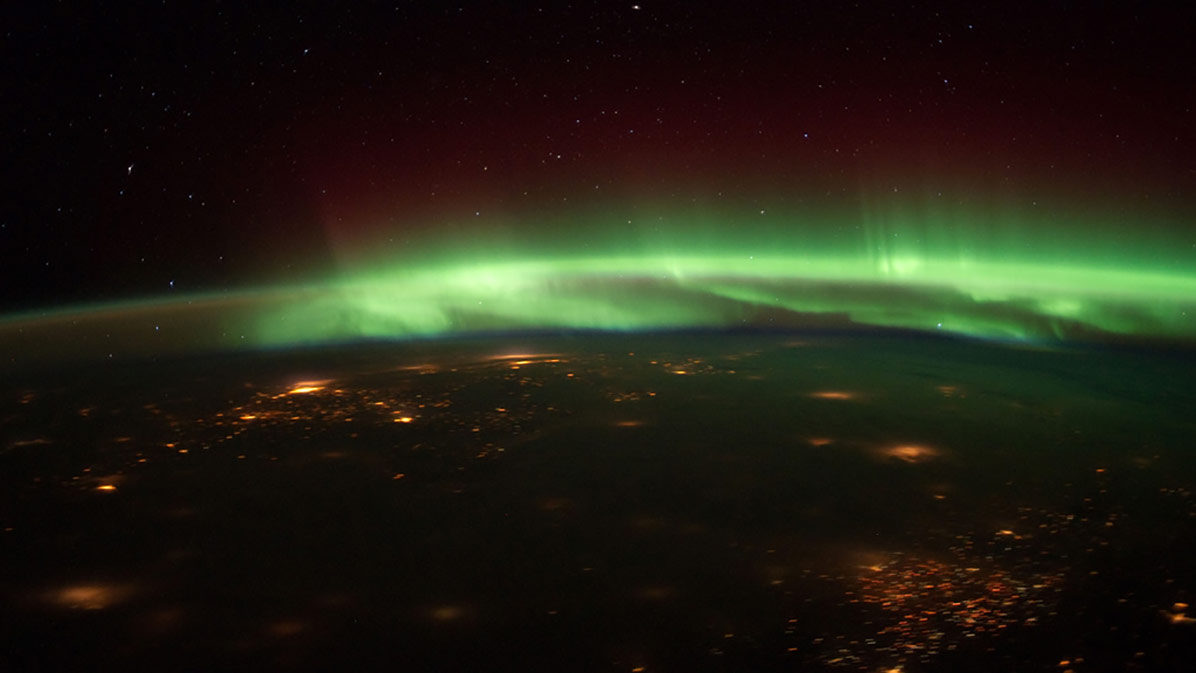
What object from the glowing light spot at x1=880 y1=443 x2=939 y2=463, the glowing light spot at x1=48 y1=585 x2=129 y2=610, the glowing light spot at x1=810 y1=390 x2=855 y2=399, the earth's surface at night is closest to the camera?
the earth's surface at night

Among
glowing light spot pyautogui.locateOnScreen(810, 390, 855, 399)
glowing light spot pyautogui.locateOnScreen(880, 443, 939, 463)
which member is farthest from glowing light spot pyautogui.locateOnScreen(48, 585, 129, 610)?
glowing light spot pyautogui.locateOnScreen(810, 390, 855, 399)

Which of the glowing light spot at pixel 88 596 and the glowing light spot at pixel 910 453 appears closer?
the glowing light spot at pixel 88 596

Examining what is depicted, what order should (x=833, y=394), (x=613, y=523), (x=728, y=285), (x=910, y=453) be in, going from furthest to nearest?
(x=728, y=285), (x=833, y=394), (x=910, y=453), (x=613, y=523)

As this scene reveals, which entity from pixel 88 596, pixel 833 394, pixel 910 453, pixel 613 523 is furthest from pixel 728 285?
pixel 88 596

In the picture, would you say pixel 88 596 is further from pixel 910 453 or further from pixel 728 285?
pixel 728 285

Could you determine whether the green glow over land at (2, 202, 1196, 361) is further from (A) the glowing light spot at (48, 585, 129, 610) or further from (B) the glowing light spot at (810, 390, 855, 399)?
(A) the glowing light spot at (48, 585, 129, 610)

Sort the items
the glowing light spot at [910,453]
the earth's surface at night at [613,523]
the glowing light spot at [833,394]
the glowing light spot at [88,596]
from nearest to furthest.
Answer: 1. the earth's surface at night at [613,523]
2. the glowing light spot at [88,596]
3. the glowing light spot at [910,453]
4. the glowing light spot at [833,394]

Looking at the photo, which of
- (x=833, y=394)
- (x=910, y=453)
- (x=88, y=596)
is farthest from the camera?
(x=833, y=394)

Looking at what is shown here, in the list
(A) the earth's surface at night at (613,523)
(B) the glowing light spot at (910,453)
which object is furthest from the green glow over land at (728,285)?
(B) the glowing light spot at (910,453)

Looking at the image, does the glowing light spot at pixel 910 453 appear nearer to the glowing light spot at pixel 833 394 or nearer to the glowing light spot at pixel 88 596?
the glowing light spot at pixel 833 394
